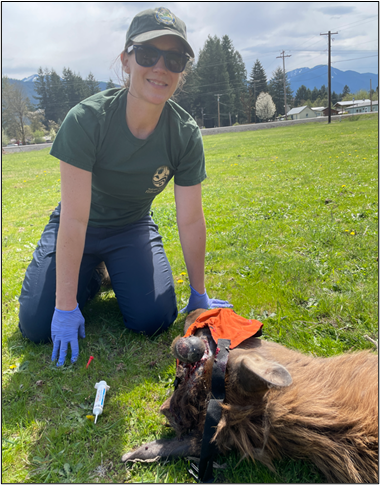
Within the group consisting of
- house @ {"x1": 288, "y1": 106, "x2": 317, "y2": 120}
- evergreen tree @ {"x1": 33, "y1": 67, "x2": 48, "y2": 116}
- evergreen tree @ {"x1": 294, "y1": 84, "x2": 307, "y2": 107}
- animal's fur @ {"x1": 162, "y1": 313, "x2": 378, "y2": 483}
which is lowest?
animal's fur @ {"x1": 162, "y1": 313, "x2": 378, "y2": 483}

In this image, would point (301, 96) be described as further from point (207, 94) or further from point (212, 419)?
point (212, 419)

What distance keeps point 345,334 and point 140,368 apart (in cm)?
153

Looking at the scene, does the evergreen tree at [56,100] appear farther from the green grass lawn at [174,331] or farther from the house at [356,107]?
the green grass lawn at [174,331]

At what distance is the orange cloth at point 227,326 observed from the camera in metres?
2.04

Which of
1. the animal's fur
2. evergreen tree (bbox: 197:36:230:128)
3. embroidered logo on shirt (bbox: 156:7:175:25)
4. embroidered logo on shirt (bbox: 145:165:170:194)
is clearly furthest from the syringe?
evergreen tree (bbox: 197:36:230:128)

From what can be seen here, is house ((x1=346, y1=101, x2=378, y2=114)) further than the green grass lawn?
Yes

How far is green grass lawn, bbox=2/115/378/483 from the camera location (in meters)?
1.90

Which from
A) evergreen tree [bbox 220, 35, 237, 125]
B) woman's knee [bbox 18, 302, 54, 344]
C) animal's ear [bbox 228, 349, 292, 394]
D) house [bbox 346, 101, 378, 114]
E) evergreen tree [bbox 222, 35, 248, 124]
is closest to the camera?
animal's ear [bbox 228, 349, 292, 394]

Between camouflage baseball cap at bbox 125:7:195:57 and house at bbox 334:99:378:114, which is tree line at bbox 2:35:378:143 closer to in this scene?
house at bbox 334:99:378:114

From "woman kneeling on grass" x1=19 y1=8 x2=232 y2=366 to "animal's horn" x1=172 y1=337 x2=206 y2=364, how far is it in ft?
3.80

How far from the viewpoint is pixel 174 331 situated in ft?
9.82

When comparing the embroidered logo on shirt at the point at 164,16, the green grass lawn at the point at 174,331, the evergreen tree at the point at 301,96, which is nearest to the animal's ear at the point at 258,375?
the green grass lawn at the point at 174,331

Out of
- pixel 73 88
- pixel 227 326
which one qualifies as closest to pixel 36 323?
pixel 227 326

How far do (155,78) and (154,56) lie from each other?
14cm
